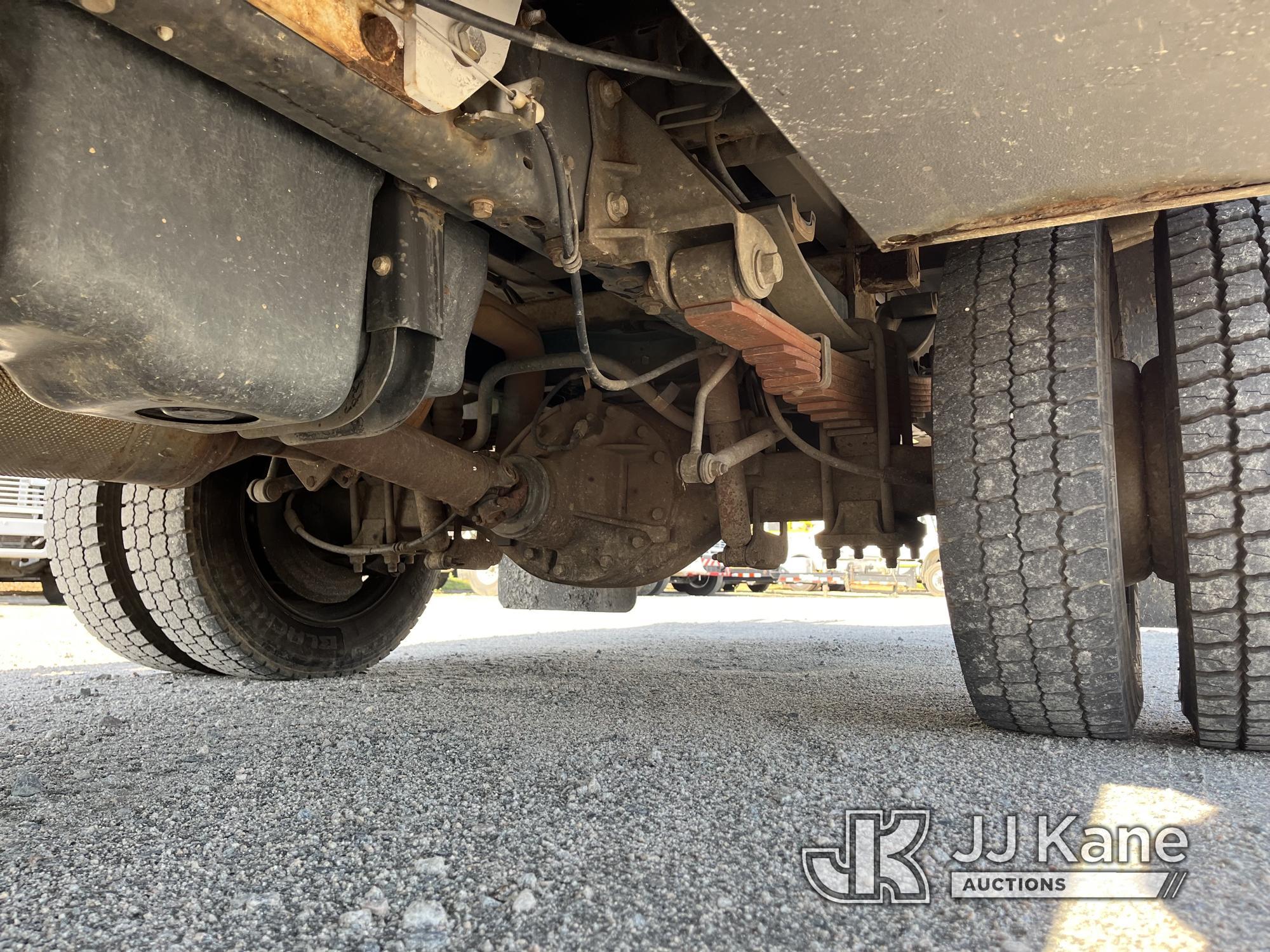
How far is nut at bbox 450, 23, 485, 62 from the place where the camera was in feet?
3.17

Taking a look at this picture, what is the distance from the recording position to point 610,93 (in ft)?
4.53

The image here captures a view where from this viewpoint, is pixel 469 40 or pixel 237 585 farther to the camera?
pixel 237 585

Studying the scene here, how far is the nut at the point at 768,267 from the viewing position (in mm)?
1453

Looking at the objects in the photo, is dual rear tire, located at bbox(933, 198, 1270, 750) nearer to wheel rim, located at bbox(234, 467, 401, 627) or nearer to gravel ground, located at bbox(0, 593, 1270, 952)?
gravel ground, located at bbox(0, 593, 1270, 952)

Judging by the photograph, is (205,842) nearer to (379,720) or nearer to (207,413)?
(207,413)

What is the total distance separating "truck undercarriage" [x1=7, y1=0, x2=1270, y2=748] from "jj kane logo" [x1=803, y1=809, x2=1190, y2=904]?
0.52 metres

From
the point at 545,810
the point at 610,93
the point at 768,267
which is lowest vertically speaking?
the point at 545,810

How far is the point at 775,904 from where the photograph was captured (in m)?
0.96

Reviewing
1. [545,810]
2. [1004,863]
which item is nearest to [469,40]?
[545,810]

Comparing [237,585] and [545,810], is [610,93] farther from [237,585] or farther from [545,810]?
[237,585]

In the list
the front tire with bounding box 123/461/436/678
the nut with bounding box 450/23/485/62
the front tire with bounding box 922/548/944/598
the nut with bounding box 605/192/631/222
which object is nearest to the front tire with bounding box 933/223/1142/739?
the nut with bounding box 605/192/631/222

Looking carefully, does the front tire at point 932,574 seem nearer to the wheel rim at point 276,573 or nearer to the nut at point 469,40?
the wheel rim at point 276,573

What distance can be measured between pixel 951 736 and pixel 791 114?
1.36 metres

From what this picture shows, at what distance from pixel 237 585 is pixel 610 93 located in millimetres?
1906
